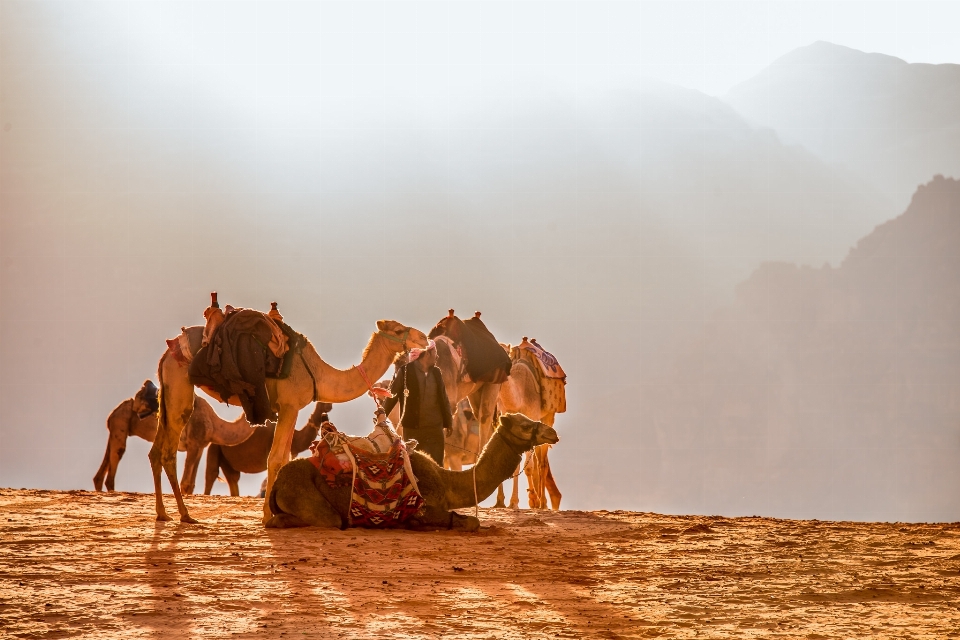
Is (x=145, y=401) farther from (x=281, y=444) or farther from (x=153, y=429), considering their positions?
(x=281, y=444)

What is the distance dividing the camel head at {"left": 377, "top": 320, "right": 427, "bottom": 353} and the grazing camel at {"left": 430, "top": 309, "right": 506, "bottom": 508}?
2.17 ft

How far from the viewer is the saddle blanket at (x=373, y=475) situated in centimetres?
916

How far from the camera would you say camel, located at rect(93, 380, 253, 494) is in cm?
1909

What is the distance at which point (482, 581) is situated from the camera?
696 centimetres

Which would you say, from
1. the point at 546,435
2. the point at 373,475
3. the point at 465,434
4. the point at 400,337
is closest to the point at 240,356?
the point at 400,337

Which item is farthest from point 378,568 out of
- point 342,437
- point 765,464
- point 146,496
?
point 765,464

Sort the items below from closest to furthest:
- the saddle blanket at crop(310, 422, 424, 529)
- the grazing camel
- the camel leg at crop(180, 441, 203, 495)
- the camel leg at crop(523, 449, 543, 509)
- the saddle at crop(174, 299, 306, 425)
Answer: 1. the saddle blanket at crop(310, 422, 424, 529)
2. the saddle at crop(174, 299, 306, 425)
3. the grazing camel
4. the camel leg at crop(523, 449, 543, 509)
5. the camel leg at crop(180, 441, 203, 495)

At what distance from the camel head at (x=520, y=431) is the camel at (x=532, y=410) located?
4599 mm

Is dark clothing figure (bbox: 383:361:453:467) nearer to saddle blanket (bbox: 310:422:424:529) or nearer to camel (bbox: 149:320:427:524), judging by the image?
camel (bbox: 149:320:427:524)

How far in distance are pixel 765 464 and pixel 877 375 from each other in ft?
35.3

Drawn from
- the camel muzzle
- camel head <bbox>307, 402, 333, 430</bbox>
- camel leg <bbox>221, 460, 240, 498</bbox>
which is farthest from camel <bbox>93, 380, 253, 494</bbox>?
the camel muzzle

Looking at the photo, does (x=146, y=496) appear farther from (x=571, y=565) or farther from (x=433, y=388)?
(x=571, y=565)

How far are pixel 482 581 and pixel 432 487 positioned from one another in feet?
8.34

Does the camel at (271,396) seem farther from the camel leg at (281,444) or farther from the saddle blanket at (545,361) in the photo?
the saddle blanket at (545,361)
